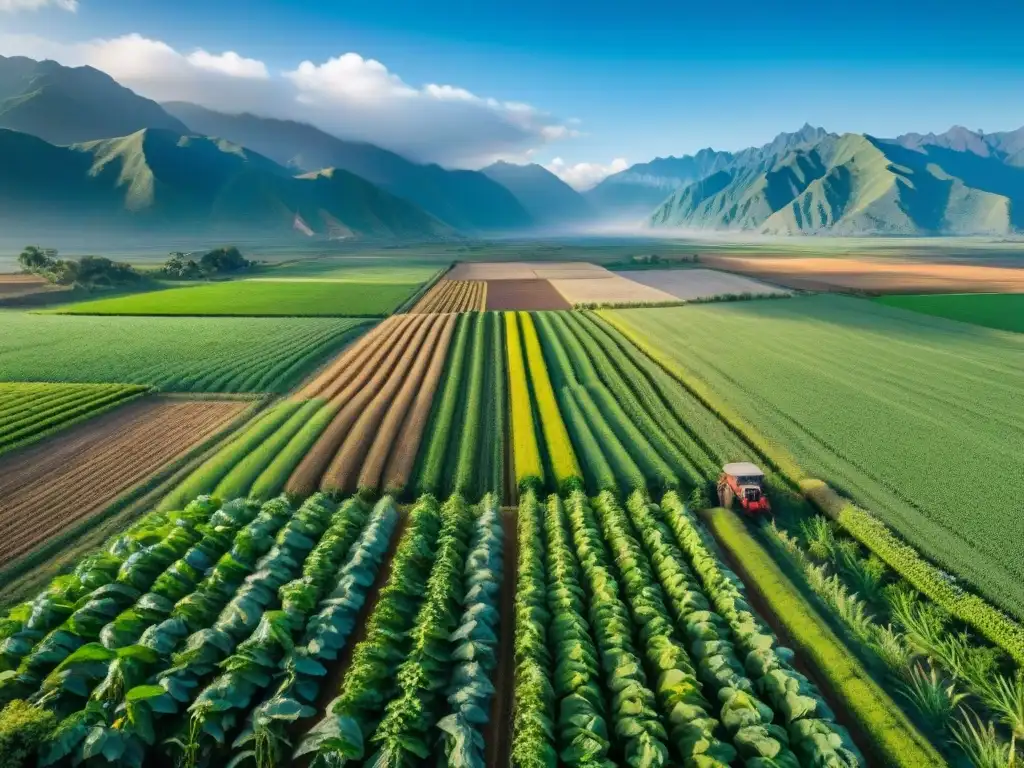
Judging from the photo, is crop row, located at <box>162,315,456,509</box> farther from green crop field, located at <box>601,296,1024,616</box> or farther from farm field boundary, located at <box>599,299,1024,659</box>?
green crop field, located at <box>601,296,1024,616</box>

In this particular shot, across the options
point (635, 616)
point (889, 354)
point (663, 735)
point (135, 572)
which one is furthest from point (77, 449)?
point (889, 354)

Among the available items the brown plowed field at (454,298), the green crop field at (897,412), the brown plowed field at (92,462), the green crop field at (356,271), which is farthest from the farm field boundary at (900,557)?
the green crop field at (356,271)

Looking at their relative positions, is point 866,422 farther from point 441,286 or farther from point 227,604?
point 441,286

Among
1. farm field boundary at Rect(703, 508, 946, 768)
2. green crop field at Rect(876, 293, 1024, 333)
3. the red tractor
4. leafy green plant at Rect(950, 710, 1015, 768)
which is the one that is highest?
green crop field at Rect(876, 293, 1024, 333)

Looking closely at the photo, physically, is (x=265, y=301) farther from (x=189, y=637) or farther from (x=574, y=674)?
(x=574, y=674)

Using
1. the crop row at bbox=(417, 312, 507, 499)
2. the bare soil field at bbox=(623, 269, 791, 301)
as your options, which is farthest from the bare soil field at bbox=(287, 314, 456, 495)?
the bare soil field at bbox=(623, 269, 791, 301)

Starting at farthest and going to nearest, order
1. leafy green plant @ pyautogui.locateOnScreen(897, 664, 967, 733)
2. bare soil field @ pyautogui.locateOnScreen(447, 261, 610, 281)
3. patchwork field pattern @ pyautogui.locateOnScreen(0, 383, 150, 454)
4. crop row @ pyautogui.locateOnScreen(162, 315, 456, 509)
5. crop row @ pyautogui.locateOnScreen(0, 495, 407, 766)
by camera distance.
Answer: bare soil field @ pyautogui.locateOnScreen(447, 261, 610, 281) → patchwork field pattern @ pyautogui.locateOnScreen(0, 383, 150, 454) → crop row @ pyautogui.locateOnScreen(162, 315, 456, 509) → leafy green plant @ pyautogui.locateOnScreen(897, 664, 967, 733) → crop row @ pyautogui.locateOnScreen(0, 495, 407, 766)

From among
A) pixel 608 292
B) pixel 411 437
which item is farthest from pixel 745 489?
pixel 608 292
